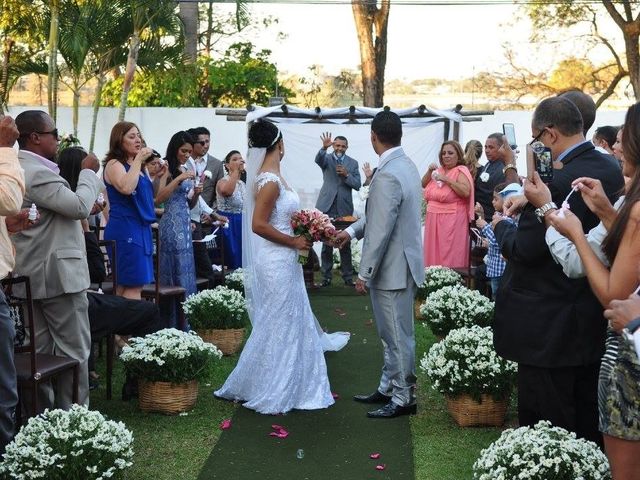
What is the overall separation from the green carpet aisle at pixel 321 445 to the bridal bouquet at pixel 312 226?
133 cm

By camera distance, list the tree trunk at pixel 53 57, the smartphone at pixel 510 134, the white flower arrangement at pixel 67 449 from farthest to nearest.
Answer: the tree trunk at pixel 53 57 < the smartphone at pixel 510 134 < the white flower arrangement at pixel 67 449

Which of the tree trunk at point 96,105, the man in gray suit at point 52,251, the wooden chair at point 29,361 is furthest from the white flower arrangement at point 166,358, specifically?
the tree trunk at point 96,105

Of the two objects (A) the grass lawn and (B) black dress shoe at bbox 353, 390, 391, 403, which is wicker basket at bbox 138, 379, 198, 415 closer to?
(A) the grass lawn

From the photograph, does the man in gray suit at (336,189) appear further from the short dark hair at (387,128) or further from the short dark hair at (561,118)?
the short dark hair at (561,118)

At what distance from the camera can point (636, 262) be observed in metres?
3.54

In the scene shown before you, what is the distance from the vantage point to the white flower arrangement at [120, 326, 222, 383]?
6.87 meters

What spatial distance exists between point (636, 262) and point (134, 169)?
4978 millimetres

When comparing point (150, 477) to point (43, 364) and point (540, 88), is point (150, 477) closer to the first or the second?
point (43, 364)

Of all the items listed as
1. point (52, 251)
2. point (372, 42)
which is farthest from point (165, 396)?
point (372, 42)

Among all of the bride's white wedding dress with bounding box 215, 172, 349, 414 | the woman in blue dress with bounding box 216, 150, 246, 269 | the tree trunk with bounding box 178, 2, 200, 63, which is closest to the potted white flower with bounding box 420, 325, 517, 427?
the bride's white wedding dress with bounding box 215, 172, 349, 414

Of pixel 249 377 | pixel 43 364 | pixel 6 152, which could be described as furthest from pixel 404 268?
pixel 6 152

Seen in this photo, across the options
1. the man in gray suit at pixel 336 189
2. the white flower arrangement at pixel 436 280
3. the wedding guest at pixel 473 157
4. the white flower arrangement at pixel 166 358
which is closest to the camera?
the white flower arrangement at pixel 166 358

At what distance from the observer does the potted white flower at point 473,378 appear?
661 cm

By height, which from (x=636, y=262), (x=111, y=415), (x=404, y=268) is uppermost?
(x=636, y=262)
